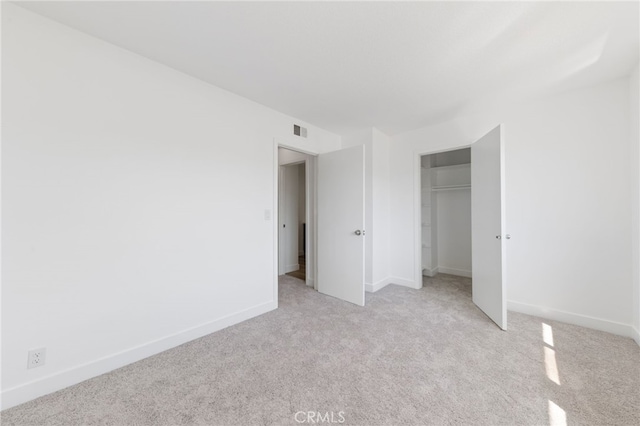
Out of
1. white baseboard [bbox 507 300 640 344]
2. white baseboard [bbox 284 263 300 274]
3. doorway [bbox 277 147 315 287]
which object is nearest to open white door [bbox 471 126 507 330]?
white baseboard [bbox 507 300 640 344]

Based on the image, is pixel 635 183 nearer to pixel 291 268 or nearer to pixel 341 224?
pixel 341 224

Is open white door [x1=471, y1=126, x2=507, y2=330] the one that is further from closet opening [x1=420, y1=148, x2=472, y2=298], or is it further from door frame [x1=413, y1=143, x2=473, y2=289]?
closet opening [x1=420, y1=148, x2=472, y2=298]

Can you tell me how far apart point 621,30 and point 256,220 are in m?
3.32

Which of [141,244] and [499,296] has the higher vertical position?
[141,244]

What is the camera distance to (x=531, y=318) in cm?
258

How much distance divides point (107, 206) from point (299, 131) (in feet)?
7.31

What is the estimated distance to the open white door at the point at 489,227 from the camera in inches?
93.0

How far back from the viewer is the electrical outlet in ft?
4.84

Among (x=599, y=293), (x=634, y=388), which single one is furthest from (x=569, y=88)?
(x=634, y=388)

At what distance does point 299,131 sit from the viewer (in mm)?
3213

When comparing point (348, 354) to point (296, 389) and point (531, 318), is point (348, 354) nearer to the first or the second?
point (296, 389)

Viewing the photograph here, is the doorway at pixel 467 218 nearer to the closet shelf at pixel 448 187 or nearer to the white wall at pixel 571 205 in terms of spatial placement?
the closet shelf at pixel 448 187

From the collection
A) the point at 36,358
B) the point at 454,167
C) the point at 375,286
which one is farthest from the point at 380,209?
the point at 36,358
